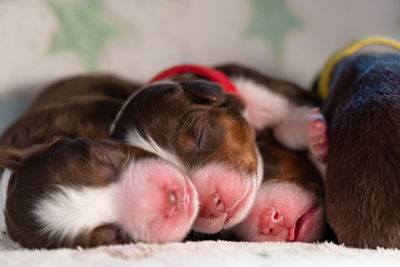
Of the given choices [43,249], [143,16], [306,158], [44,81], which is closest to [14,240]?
[43,249]

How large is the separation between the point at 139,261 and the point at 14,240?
664 mm

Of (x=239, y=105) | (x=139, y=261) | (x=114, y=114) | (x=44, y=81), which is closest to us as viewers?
(x=139, y=261)

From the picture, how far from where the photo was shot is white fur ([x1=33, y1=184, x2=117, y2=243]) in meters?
1.57

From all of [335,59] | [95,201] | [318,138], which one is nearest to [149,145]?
[95,201]

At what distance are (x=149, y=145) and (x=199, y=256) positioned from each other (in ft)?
2.28

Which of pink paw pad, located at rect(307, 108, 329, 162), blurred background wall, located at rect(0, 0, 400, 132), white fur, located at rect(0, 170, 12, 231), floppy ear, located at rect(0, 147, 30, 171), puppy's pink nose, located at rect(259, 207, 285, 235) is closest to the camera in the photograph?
floppy ear, located at rect(0, 147, 30, 171)

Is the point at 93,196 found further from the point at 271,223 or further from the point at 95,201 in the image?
the point at 271,223

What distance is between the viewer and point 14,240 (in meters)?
1.78

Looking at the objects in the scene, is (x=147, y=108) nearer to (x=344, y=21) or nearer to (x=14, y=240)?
(x=14, y=240)

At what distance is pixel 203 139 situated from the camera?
210 cm

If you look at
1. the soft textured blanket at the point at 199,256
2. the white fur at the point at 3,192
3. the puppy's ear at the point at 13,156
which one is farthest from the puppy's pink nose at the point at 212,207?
the white fur at the point at 3,192

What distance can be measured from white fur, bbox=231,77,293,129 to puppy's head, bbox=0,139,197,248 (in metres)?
1.29

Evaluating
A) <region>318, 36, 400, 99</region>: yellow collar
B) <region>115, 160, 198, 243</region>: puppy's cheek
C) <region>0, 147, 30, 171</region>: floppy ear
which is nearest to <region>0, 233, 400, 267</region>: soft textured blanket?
<region>115, 160, 198, 243</region>: puppy's cheek

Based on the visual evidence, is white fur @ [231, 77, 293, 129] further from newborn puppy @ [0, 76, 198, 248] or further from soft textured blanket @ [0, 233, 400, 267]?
soft textured blanket @ [0, 233, 400, 267]
